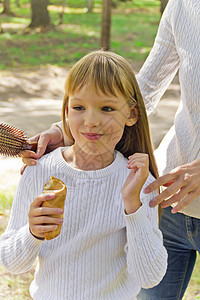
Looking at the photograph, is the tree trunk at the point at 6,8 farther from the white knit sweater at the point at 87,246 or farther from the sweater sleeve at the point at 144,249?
the sweater sleeve at the point at 144,249

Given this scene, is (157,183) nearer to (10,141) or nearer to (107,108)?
(107,108)

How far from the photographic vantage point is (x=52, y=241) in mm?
1632

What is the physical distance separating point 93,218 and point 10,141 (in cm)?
38

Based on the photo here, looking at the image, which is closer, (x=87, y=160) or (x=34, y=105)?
Result: (x=87, y=160)

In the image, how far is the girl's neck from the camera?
1.70m

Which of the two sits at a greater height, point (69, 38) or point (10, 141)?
point (10, 141)

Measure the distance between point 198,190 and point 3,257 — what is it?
0.69m

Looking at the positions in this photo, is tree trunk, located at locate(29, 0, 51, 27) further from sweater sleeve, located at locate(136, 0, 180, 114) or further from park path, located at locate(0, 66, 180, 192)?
sweater sleeve, located at locate(136, 0, 180, 114)

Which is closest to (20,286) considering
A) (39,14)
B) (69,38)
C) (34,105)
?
(34,105)

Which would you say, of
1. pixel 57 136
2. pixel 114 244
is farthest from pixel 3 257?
pixel 57 136

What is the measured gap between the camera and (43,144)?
71.0 inches

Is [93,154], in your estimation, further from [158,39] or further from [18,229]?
[158,39]

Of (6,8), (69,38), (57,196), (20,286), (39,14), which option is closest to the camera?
(57,196)

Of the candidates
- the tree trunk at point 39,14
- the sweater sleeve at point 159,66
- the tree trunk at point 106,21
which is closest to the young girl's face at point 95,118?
the sweater sleeve at point 159,66
